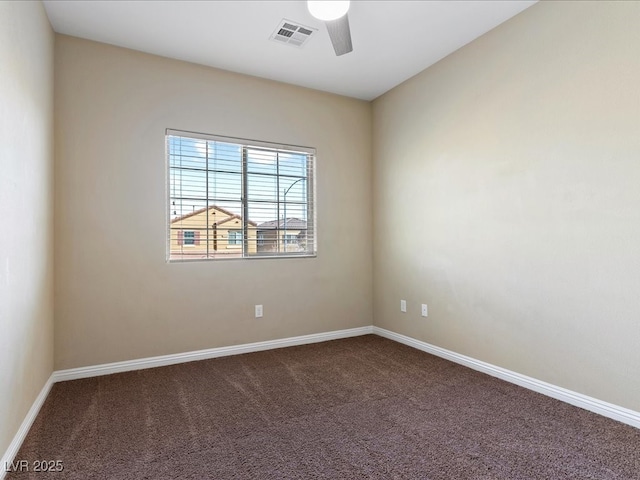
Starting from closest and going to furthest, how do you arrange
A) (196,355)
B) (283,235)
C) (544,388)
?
(544,388) < (196,355) < (283,235)

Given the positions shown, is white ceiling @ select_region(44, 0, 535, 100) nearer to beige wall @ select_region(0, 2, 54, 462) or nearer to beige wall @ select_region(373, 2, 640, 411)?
beige wall @ select_region(373, 2, 640, 411)

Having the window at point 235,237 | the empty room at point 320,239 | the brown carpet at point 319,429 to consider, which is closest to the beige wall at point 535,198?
the empty room at point 320,239

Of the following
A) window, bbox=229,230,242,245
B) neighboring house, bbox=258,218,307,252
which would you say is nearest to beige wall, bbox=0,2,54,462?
window, bbox=229,230,242,245

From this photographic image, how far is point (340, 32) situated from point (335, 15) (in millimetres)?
189

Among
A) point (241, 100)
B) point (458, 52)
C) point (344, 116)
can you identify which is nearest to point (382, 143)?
point (344, 116)

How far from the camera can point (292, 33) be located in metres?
2.86

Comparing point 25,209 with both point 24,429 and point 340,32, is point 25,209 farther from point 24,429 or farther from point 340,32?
point 340,32

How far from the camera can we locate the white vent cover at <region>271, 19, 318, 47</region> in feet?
9.05

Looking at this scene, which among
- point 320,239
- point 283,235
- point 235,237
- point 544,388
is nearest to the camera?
point 544,388

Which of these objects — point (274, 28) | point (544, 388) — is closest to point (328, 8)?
point (274, 28)

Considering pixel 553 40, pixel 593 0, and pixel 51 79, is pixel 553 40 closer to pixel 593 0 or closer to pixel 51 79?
pixel 593 0

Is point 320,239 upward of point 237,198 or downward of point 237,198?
downward

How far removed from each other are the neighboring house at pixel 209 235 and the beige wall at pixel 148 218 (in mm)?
106

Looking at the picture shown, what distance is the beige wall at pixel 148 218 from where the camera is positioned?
9.46ft
